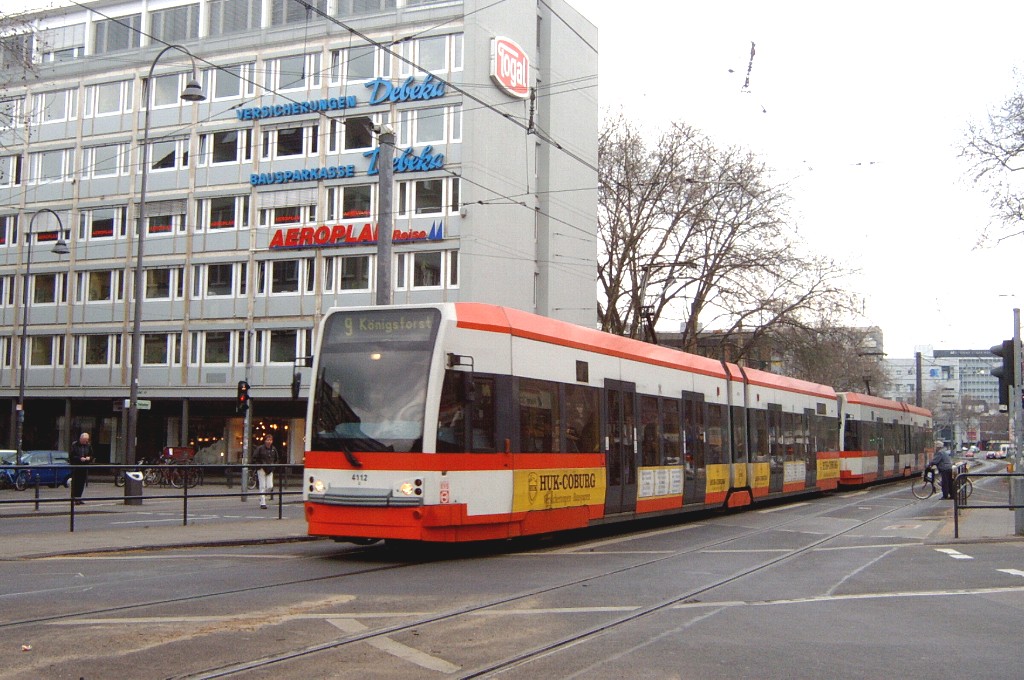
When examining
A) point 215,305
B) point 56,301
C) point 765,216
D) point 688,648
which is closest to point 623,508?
point 688,648

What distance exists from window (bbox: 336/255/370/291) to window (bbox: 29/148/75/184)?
1499 cm

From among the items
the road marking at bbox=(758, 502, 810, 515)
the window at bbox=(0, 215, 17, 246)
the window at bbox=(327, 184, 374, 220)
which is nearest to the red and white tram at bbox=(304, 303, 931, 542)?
the road marking at bbox=(758, 502, 810, 515)

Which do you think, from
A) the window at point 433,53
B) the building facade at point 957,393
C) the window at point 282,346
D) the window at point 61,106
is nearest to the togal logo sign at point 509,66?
the window at point 433,53

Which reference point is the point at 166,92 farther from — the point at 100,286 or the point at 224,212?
the point at 100,286

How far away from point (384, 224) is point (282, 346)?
1034 inches

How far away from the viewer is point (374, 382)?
41.8 ft

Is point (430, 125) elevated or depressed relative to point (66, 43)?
depressed

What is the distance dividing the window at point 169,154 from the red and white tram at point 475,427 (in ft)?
110

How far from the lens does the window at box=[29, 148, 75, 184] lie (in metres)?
48.9

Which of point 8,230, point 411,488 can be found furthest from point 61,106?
point 411,488

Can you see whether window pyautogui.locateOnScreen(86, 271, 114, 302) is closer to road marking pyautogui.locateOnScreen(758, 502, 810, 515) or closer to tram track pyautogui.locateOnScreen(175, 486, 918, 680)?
road marking pyautogui.locateOnScreen(758, 502, 810, 515)

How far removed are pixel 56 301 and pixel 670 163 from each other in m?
28.2

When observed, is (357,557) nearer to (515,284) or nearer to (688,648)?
(688,648)

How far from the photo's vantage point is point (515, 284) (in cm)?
4325
